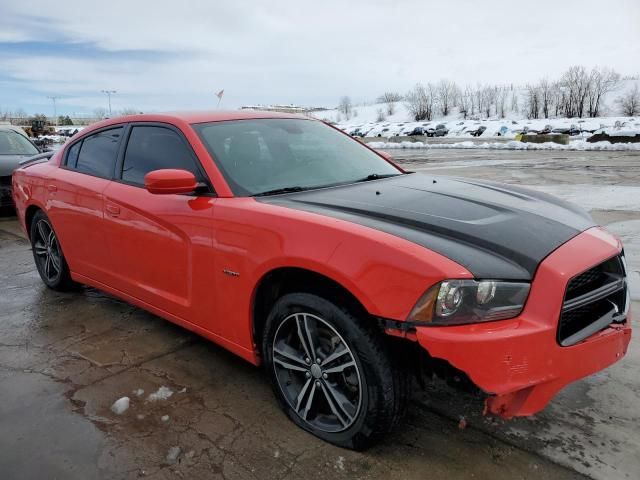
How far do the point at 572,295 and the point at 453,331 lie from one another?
1.84 feet

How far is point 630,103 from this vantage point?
78688mm

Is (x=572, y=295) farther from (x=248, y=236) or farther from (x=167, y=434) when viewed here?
(x=167, y=434)

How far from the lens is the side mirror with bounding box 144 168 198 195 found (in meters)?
2.67

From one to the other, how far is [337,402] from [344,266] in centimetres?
67

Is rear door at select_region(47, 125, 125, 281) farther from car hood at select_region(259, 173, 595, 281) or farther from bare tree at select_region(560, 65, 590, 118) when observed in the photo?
bare tree at select_region(560, 65, 590, 118)

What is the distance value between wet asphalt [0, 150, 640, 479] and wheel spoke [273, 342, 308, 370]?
35cm

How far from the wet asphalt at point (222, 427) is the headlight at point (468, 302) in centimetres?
73

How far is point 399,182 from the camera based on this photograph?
10.4ft

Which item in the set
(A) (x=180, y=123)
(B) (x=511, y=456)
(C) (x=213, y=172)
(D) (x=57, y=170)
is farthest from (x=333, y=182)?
(D) (x=57, y=170)

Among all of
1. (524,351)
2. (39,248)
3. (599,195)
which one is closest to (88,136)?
(39,248)

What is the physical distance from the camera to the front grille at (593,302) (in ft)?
6.65

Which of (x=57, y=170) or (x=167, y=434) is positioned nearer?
(x=167, y=434)

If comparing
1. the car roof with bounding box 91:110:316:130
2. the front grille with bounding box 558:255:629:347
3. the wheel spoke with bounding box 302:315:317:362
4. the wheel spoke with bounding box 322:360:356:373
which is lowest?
the wheel spoke with bounding box 322:360:356:373

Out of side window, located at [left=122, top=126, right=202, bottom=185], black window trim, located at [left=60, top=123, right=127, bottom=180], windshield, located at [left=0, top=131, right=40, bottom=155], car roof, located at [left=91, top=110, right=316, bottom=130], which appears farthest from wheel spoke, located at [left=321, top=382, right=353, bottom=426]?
windshield, located at [left=0, top=131, right=40, bottom=155]
